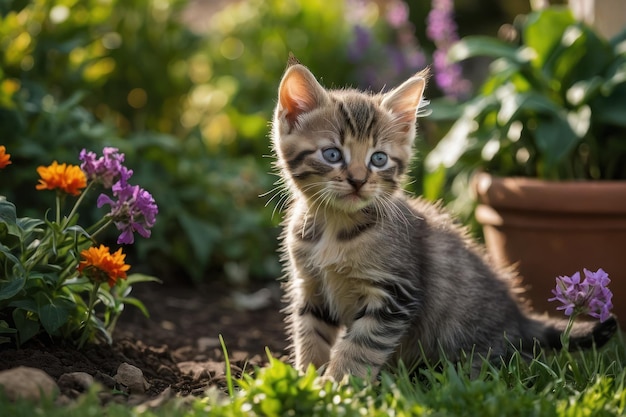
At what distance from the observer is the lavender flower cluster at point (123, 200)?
3387mm

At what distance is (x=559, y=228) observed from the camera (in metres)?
4.68

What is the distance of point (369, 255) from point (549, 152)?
66.1 inches

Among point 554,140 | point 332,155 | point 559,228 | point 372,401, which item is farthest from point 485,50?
point 372,401

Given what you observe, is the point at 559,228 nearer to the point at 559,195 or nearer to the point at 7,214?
the point at 559,195

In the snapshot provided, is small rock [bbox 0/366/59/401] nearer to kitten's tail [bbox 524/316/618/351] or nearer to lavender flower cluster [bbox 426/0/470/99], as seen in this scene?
kitten's tail [bbox 524/316/618/351]

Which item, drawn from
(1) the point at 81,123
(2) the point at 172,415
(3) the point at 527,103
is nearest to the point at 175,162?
(1) the point at 81,123

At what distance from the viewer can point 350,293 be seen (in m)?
3.58

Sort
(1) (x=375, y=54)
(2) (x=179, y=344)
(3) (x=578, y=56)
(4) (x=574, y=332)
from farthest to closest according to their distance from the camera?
(1) (x=375, y=54) < (3) (x=578, y=56) < (2) (x=179, y=344) < (4) (x=574, y=332)

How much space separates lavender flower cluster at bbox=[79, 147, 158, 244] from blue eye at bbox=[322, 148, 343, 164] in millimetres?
718

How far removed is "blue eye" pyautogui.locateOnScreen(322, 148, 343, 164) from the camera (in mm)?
3418

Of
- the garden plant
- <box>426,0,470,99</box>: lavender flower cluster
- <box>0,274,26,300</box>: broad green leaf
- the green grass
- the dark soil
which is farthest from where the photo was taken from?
<box>426,0,470,99</box>: lavender flower cluster

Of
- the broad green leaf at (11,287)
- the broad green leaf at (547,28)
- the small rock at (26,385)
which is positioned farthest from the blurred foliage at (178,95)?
the small rock at (26,385)

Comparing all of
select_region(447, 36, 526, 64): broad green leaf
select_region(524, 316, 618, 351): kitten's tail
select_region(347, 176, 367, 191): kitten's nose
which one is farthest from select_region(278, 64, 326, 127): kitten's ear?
select_region(447, 36, 526, 64): broad green leaf

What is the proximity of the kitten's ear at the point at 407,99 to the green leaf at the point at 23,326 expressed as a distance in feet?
5.64
